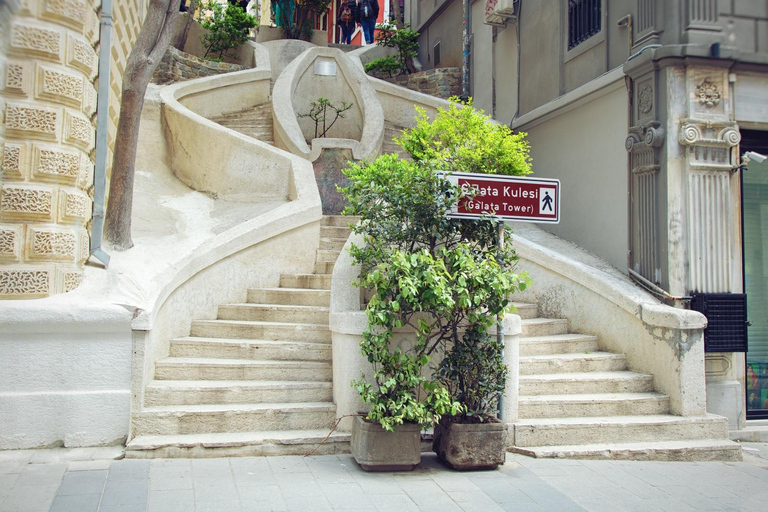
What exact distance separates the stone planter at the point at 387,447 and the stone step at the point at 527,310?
3.27 meters

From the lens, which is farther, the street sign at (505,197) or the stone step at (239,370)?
the stone step at (239,370)

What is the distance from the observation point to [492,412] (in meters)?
5.97

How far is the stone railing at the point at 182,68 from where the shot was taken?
1480 centimetres

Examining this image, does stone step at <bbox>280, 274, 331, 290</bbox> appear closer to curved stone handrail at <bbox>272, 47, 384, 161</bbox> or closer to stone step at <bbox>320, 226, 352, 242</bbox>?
stone step at <bbox>320, 226, 352, 242</bbox>

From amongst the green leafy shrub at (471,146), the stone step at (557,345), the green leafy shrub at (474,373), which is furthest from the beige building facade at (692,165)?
the green leafy shrub at (474,373)

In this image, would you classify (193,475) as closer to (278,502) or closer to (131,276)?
(278,502)

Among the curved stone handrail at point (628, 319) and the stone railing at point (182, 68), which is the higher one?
the stone railing at point (182, 68)

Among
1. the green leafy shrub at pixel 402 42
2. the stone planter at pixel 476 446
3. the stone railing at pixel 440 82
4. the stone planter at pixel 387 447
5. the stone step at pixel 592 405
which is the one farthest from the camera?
the green leafy shrub at pixel 402 42

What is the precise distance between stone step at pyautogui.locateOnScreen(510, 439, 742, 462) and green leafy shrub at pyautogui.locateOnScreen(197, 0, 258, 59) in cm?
1454

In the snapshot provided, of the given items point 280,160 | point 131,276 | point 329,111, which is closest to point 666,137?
point 280,160

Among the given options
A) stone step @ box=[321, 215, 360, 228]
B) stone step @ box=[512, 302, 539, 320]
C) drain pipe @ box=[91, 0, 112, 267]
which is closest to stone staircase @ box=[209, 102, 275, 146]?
stone step @ box=[321, 215, 360, 228]

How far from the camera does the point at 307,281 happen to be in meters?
8.20

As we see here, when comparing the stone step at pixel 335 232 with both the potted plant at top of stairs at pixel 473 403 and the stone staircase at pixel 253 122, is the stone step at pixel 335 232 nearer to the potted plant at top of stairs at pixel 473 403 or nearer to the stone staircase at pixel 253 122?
the potted plant at top of stairs at pixel 473 403

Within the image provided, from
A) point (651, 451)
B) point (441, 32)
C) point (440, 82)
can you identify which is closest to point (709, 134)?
point (651, 451)
